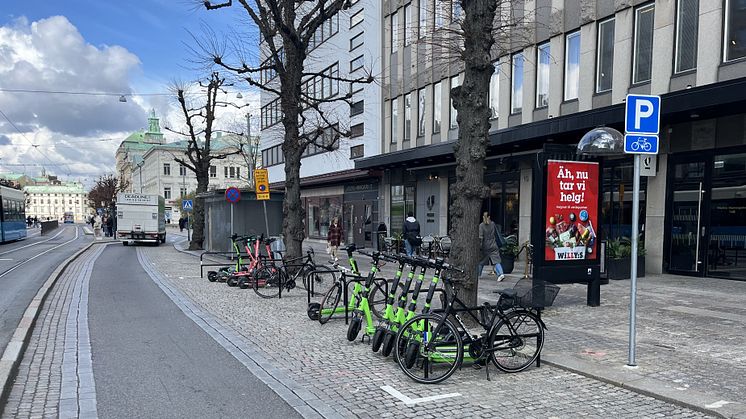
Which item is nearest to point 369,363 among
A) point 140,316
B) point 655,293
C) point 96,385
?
point 96,385

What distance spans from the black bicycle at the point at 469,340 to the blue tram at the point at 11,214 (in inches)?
1168

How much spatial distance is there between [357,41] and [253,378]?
24.2 m

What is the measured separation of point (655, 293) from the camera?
34.0 ft

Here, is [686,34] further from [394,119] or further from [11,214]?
[11,214]

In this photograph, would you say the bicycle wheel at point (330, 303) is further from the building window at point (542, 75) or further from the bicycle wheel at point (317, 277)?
the building window at point (542, 75)

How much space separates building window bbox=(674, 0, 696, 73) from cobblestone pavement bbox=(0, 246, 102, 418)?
13.8 meters

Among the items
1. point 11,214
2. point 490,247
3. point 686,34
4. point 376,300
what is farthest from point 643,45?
point 11,214

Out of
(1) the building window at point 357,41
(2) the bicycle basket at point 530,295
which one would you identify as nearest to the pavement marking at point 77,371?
(2) the bicycle basket at point 530,295

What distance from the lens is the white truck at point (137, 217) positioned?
97.2 ft

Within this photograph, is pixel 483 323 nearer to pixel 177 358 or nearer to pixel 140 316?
pixel 177 358

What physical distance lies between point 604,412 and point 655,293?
7.12 metres

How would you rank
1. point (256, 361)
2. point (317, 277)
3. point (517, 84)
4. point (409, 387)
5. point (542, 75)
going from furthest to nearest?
point (517, 84) → point (542, 75) → point (317, 277) → point (256, 361) → point (409, 387)

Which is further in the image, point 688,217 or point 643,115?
point 688,217

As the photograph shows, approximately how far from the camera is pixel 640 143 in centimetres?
546
